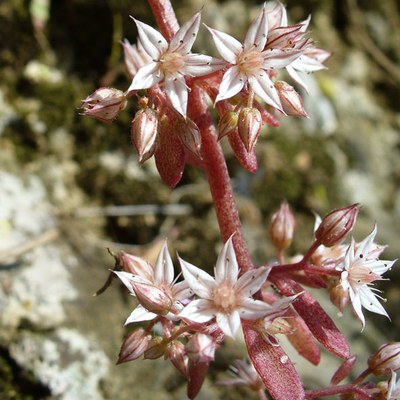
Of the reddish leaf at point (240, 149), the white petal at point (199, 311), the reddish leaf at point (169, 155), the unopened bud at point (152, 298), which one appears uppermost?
the reddish leaf at point (169, 155)

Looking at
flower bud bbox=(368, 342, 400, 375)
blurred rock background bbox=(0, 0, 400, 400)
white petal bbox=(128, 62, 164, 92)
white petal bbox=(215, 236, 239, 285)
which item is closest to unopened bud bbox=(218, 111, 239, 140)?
white petal bbox=(128, 62, 164, 92)

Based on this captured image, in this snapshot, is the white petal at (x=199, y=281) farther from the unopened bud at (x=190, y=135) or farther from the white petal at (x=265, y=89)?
the white petal at (x=265, y=89)

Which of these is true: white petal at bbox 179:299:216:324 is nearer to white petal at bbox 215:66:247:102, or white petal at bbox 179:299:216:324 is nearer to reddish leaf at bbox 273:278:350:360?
reddish leaf at bbox 273:278:350:360

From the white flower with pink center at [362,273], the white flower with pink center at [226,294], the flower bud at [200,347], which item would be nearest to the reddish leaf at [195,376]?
the flower bud at [200,347]

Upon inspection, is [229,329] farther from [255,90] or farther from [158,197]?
[158,197]

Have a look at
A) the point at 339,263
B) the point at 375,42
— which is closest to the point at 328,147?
the point at 375,42

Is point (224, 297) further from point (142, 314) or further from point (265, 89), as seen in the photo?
point (265, 89)

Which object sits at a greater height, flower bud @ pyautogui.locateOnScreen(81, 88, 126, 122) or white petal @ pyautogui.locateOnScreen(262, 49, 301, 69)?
flower bud @ pyautogui.locateOnScreen(81, 88, 126, 122)
